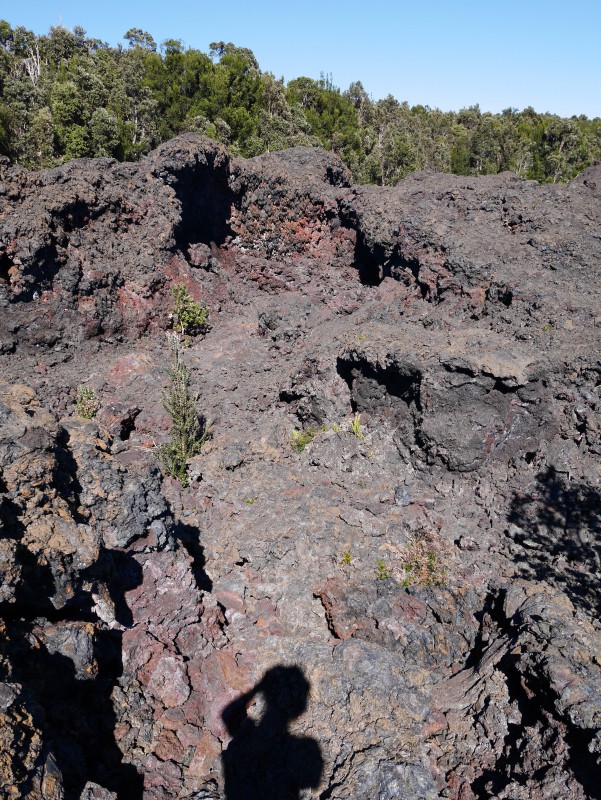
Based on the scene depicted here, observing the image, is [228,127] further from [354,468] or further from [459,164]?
[354,468]

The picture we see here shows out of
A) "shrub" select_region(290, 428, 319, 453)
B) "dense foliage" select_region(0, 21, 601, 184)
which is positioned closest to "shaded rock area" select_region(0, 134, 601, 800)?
"shrub" select_region(290, 428, 319, 453)

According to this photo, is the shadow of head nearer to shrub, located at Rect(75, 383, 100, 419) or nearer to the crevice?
the crevice

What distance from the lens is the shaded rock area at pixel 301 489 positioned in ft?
17.2

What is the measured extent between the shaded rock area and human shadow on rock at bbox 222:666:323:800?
32mm

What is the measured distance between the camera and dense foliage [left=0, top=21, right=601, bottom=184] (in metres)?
19.7

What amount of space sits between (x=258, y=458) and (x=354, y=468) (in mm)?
1969

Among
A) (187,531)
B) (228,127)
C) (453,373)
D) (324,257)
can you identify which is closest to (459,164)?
(228,127)

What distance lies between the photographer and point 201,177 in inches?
638

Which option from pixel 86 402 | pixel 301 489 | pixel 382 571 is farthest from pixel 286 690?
pixel 86 402

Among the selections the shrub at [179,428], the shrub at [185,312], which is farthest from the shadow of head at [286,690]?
the shrub at [185,312]

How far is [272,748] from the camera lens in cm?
559

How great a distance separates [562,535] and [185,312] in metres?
11.0

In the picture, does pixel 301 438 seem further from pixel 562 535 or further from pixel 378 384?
pixel 562 535

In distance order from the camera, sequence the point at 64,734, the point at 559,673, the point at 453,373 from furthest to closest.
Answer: the point at 453,373
the point at 559,673
the point at 64,734
